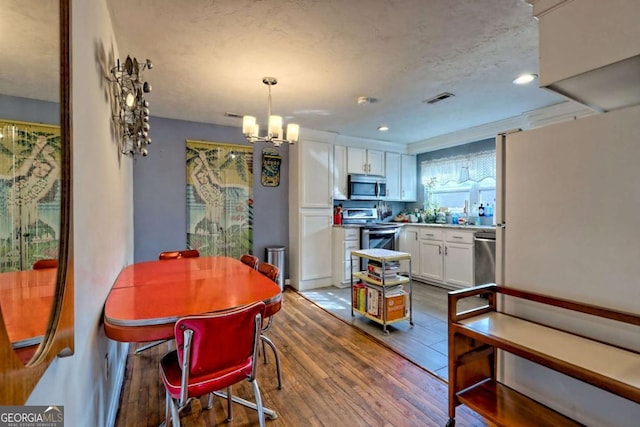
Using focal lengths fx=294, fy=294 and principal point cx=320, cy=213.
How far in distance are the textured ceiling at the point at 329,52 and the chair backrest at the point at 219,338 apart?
3.13ft

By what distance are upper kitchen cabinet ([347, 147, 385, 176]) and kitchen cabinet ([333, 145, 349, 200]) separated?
0.09 metres

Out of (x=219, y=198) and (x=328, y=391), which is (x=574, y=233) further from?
(x=219, y=198)

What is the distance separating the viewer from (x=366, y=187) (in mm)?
4992

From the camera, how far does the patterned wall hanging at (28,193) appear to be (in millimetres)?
545

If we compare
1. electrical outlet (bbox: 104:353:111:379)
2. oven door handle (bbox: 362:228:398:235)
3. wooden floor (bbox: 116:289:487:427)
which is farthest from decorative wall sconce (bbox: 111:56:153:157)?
oven door handle (bbox: 362:228:398:235)

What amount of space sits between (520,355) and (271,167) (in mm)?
3862

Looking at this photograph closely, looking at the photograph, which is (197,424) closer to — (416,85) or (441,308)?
(441,308)

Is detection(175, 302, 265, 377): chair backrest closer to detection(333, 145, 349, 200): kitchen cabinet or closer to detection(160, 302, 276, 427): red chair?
detection(160, 302, 276, 427): red chair

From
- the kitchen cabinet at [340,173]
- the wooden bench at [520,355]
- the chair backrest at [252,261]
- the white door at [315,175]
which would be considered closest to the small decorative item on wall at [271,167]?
the white door at [315,175]

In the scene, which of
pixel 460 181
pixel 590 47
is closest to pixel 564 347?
pixel 590 47

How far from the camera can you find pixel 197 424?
67.2 inches

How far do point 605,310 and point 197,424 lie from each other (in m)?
2.16

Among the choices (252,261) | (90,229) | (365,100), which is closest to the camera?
(90,229)

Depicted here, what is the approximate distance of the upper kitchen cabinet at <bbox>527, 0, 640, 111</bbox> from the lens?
4.11ft
